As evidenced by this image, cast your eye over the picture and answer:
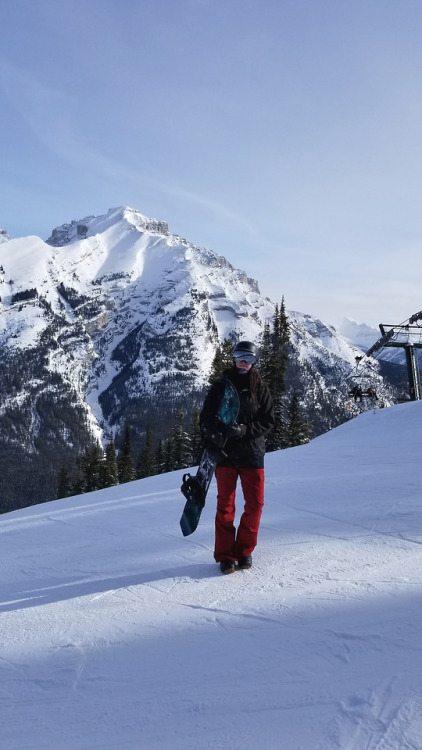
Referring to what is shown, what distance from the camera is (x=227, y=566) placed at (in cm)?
495

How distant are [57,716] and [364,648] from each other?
1955 millimetres

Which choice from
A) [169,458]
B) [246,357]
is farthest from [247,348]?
[169,458]

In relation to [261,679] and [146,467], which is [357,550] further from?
[146,467]

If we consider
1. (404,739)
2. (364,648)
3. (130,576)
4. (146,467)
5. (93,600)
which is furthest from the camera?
(146,467)

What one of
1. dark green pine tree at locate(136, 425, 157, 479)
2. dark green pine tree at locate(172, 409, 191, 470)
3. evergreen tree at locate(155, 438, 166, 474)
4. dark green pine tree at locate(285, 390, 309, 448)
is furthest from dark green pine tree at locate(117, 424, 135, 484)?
dark green pine tree at locate(285, 390, 309, 448)

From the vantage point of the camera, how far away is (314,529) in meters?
6.30

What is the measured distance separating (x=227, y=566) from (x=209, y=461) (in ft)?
3.47

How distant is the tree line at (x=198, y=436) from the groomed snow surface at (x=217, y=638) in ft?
52.5

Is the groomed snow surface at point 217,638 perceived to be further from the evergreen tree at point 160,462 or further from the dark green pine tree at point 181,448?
the evergreen tree at point 160,462

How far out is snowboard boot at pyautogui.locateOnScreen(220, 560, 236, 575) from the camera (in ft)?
16.2

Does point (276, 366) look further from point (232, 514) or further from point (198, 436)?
point (232, 514)

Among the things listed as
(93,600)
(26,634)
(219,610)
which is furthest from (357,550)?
(26,634)

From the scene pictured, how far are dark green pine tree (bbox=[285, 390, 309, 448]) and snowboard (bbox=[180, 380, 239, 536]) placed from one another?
3085cm

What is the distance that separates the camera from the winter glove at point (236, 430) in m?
4.93
